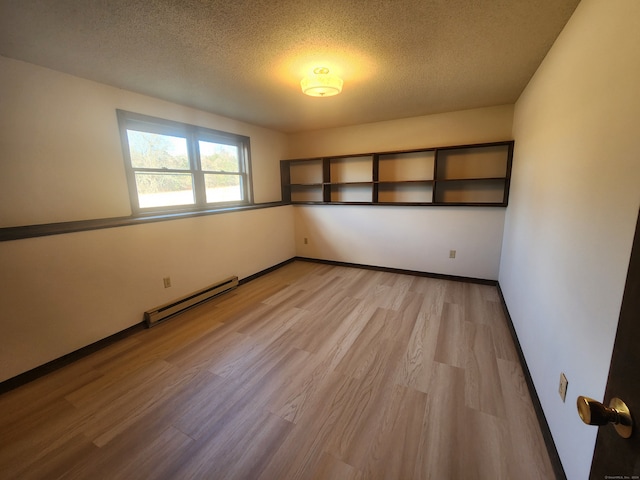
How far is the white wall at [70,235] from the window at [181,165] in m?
0.13

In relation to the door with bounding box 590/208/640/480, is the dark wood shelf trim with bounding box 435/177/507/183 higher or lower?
Result: higher

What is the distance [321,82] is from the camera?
2131 millimetres

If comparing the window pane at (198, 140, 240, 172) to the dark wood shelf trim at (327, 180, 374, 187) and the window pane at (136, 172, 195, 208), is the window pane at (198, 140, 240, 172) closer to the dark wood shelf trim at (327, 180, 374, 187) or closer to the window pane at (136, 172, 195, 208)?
the window pane at (136, 172, 195, 208)

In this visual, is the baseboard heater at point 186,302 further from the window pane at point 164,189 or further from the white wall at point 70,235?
the window pane at point 164,189

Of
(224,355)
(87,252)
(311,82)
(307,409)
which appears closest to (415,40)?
(311,82)

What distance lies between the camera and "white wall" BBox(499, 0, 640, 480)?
3.02 feet

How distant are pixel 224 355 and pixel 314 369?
2.52ft

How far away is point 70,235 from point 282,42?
7.03 feet

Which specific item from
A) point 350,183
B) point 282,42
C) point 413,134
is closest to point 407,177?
point 413,134

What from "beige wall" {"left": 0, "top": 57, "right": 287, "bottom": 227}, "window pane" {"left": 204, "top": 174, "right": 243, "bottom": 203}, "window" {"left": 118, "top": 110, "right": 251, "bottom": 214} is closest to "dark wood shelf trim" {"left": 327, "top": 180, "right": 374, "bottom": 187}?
"window" {"left": 118, "top": 110, "right": 251, "bottom": 214}

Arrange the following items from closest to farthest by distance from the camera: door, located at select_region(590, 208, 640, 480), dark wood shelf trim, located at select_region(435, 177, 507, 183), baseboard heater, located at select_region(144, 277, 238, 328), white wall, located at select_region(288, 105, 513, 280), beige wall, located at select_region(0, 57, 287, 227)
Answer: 1. door, located at select_region(590, 208, 640, 480)
2. beige wall, located at select_region(0, 57, 287, 227)
3. baseboard heater, located at select_region(144, 277, 238, 328)
4. dark wood shelf trim, located at select_region(435, 177, 507, 183)
5. white wall, located at select_region(288, 105, 513, 280)

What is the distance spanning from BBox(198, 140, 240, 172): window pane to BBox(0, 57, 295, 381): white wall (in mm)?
477

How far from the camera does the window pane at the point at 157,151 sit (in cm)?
266

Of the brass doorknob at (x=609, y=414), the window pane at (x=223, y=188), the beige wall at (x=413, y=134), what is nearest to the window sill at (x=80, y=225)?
the window pane at (x=223, y=188)
